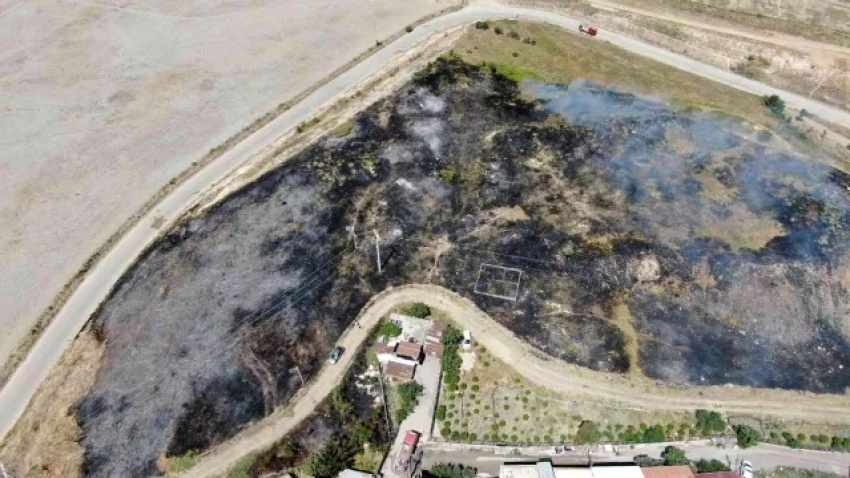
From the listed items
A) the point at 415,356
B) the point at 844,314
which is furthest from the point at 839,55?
the point at 415,356

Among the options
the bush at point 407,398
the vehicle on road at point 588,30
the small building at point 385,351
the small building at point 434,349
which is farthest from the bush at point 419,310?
the vehicle on road at point 588,30

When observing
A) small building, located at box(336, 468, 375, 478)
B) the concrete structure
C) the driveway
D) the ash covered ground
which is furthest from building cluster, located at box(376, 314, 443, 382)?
the concrete structure

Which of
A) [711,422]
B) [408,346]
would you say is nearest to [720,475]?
[711,422]

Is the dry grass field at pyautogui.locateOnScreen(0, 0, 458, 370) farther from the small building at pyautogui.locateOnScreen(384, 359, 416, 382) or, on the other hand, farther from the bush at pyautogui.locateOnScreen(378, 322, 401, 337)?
the small building at pyautogui.locateOnScreen(384, 359, 416, 382)

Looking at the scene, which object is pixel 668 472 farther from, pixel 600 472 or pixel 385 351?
Result: pixel 385 351

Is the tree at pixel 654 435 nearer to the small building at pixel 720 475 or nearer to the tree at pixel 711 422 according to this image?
the tree at pixel 711 422

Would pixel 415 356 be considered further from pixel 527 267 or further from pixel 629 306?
pixel 629 306
